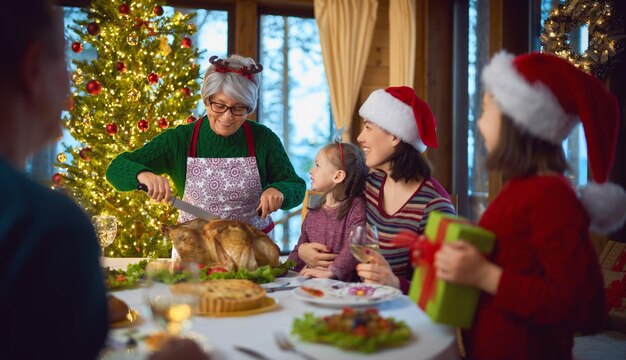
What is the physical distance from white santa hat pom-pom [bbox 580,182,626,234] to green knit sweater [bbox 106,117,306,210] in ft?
5.04

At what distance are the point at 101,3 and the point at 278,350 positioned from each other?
13.8ft

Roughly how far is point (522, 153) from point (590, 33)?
353cm

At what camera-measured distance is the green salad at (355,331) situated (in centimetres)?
126

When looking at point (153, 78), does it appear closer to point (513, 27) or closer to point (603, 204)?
point (513, 27)

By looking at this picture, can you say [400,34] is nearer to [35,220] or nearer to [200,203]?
Result: [200,203]

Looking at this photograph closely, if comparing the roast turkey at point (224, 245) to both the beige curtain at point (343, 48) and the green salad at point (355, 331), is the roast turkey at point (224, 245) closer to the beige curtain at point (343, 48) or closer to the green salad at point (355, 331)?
the green salad at point (355, 331)

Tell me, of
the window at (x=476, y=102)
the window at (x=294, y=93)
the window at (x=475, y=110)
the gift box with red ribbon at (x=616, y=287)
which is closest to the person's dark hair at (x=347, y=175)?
the gift box with red ribbon at (x=616, y=287)

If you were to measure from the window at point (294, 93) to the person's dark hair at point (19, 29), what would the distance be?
5.67 meters

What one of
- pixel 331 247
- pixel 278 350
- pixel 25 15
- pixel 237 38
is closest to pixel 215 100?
pixel 331 247

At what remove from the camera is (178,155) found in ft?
9.73

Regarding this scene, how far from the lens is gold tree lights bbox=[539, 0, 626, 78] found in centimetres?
433

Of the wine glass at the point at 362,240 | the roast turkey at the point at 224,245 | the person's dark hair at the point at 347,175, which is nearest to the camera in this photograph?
the wine glass at the point at 362,240

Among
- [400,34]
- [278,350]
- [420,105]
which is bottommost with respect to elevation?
[278,350]

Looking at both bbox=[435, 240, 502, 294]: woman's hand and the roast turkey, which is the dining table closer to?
bbox=[435, 240, 502, 294]: woman's hand
